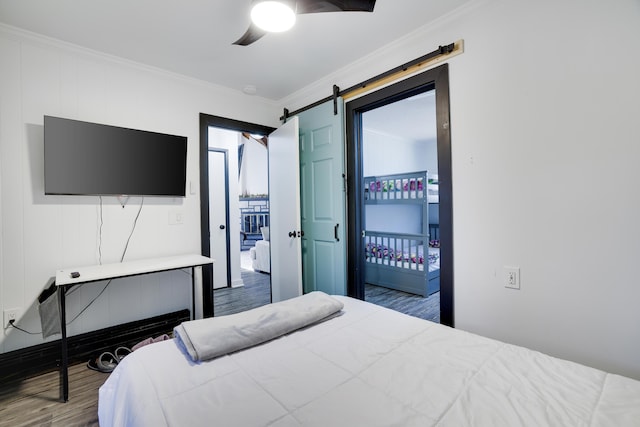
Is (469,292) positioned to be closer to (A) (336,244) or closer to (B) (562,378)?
(B) (562,378)

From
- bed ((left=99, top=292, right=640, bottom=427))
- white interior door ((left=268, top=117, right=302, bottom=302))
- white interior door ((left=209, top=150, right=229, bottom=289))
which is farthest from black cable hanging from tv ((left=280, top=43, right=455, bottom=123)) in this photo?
bed ((left=99, top=292, right=640, bottom=427))

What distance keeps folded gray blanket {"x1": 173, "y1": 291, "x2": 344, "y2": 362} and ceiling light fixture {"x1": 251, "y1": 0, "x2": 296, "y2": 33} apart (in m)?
1.55

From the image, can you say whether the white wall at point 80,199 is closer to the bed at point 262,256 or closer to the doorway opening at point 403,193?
the doorway opening at point 403,193

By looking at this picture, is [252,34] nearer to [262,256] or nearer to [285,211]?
[285,211]

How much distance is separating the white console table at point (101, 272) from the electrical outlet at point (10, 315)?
0.36 m

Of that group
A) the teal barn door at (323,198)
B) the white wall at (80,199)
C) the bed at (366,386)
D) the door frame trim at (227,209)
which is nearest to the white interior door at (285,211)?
the teal barn door at (323,198)

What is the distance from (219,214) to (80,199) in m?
2.05

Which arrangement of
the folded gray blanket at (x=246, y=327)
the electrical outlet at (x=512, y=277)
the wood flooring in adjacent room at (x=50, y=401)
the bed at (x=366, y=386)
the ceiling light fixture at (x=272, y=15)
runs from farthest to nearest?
the electrical outlet at (x=512, y=277), the wood flooring in adjacent room at (x=50, y=401), the ceiling light fixture at (x=272, y=15), the folded gray blanket at (x=246, y=327), the bed at (x=366, y=386)

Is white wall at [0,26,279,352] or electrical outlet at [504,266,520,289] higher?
white wall at [0,26,279,352]

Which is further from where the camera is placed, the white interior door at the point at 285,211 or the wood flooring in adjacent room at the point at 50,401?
the white interior door at the point at 285,211

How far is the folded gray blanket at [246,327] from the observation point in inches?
44.9

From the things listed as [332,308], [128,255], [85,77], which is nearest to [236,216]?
[128,255]

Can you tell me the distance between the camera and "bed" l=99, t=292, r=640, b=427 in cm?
80

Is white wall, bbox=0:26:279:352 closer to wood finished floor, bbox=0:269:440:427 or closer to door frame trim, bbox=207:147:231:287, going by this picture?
wood finished floor, bbox=0:269:440:427
